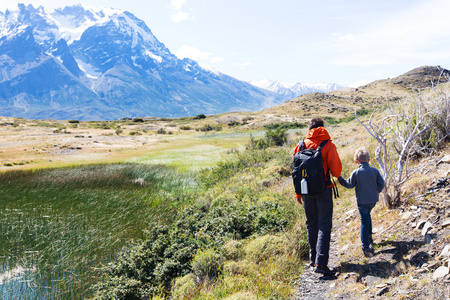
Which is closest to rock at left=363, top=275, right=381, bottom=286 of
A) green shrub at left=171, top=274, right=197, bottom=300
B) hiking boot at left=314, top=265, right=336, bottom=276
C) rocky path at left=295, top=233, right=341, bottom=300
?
rocky path at left=295, top=233, right=341, bottom=300

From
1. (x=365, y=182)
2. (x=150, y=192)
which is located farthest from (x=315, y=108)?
(x=365, y=182)

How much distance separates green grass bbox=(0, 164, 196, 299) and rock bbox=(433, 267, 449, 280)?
8358 millimetres

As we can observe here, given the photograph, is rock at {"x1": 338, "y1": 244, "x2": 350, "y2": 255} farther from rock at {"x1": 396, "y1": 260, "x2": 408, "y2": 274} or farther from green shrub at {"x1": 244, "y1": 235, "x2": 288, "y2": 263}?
rock at {"x1": 396, "y1": 260, "x2": 408, "y2": 274}

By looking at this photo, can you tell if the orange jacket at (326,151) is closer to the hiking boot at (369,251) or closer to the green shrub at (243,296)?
the hiking boot at (369,251)

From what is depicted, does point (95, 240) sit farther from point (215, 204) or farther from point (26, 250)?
point (215, 204)

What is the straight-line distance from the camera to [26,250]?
953cm

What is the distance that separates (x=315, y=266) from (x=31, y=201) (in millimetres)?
15741

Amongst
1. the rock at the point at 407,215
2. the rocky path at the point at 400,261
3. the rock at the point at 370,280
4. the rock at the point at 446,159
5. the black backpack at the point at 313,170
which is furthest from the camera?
the rock at the point at 446,159

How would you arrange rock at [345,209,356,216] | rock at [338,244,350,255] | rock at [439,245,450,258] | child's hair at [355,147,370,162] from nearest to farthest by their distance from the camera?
1. rock at [439,245,450,258]
2. child's hair at [355,147,370,162]
3. rock at [338,244,350,255]
4. rock at [345,209,356,216]

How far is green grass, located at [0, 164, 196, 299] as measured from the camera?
811cm

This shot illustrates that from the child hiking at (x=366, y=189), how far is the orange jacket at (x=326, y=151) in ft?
1.32

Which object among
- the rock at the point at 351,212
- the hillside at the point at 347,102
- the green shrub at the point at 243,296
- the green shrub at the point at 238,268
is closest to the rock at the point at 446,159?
the rock at the point at 351,212

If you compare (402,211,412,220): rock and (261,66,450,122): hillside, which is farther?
(261,66,450,122): hillside

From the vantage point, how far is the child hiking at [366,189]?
19.4 ft
